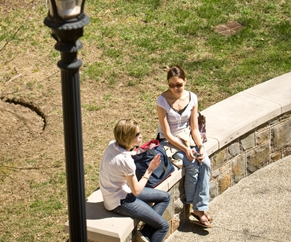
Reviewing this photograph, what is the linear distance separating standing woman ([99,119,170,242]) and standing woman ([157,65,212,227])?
65 centimetres

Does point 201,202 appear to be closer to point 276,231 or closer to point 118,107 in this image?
point 276,231

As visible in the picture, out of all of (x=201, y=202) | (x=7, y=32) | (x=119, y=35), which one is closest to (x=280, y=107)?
(x=201, y=202)

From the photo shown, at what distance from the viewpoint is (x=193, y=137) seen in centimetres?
685

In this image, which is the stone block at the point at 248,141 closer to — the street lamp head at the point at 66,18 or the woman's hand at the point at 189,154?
the woman's hand at the point at 189,154

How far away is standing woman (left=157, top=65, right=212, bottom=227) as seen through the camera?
6.72m

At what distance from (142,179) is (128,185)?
0.18m

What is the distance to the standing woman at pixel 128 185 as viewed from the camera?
578 cm

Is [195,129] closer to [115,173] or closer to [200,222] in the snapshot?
[200,222]

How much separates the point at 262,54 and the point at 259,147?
268 cm

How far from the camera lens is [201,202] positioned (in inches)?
269

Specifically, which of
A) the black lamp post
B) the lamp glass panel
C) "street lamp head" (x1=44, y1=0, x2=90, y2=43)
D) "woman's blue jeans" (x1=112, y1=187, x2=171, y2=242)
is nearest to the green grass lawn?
"woman's blue jeans" (x1=112, y1=187, x2=171, y2=242)

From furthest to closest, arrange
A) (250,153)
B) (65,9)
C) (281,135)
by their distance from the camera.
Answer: (281,135) < (250,153) < (65,9)

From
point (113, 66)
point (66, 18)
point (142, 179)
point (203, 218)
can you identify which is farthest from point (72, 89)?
point (113, 66)

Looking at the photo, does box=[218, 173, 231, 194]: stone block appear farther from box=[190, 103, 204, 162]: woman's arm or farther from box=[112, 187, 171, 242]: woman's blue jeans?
box=[112, 187, 171, 242]: woman's blue jeans
